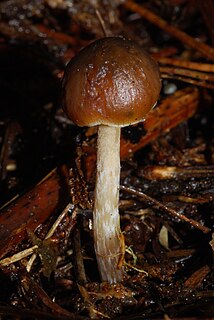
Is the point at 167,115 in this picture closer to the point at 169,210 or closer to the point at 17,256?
the point at 169,210

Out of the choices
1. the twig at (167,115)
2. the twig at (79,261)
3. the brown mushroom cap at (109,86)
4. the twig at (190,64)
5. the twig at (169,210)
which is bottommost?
the twig at (79,261)

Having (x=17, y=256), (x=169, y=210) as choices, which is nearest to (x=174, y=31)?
(x=169, y=210)

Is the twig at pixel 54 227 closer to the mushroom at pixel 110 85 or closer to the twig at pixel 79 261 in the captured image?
the twig at pixel 79 261

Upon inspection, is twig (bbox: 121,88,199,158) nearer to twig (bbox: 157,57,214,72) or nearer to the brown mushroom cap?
twig (bbox: 157,57,214,72)

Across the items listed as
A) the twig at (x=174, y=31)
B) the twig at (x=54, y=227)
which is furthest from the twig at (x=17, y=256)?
the twig at (x=174, y=31)

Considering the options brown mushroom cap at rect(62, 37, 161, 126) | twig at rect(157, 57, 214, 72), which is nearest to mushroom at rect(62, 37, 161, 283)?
brown mushroom cap at rect(62, 37, 161, 126)
